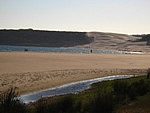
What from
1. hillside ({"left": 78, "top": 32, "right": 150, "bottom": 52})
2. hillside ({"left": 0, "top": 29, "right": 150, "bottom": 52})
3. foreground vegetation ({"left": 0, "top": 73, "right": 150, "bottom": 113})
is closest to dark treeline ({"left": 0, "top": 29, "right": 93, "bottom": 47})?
hillside ({"left": 0, "top": 29, "right": 150, "bottom": 52})

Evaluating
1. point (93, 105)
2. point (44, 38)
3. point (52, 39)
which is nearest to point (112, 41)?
point (52, 39)

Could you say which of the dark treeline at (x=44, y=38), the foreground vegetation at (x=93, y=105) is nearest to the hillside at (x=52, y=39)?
A: the dark treeline at (x=44, y=38)

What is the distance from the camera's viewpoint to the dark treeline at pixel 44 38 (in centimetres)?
14500

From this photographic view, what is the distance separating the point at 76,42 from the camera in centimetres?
14500

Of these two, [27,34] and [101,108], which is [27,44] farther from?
[101,108]

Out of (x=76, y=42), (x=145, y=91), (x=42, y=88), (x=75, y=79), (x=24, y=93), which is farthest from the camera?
(x=76, y=42)

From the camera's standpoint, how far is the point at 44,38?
487 feet

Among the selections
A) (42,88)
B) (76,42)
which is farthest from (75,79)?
(76,42)

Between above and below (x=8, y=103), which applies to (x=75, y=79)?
below

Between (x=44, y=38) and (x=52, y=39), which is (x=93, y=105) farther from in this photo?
(x=44, y=38)

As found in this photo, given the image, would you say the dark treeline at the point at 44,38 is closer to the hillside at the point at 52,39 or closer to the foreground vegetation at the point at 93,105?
the hillside at the point at 52,39

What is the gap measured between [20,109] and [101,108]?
7.00 ft

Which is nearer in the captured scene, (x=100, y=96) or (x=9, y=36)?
(x=100, y=96)

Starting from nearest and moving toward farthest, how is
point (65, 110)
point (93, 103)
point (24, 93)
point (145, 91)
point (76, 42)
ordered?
point (93, 103)
point (65, 110)
point (145, 91)
point (24, 93)
point (76, 42)
